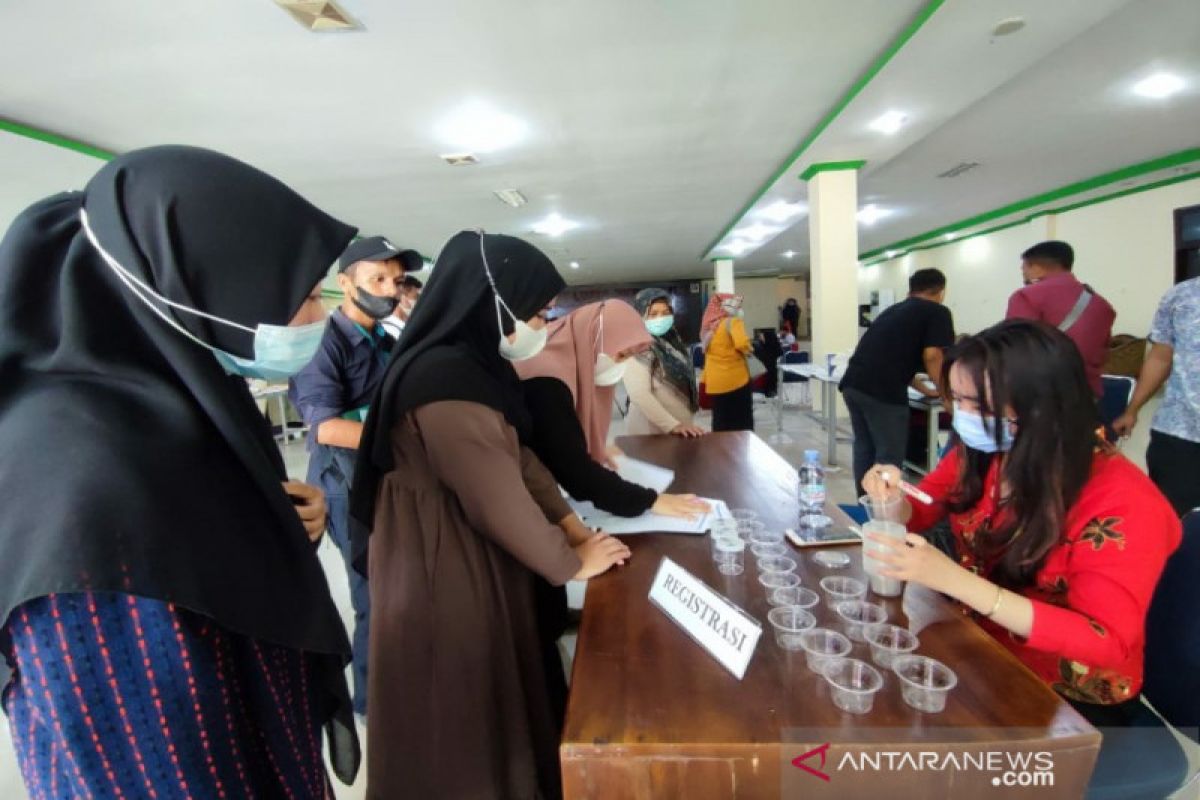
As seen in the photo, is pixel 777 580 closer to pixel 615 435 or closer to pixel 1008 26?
pixel 1008 26

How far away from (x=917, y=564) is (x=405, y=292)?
6.80 feet

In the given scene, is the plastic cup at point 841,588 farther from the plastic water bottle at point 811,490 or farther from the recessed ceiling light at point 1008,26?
the recessed ceiling light at point 1008,26

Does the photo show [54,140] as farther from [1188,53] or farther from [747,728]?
[1188,53]

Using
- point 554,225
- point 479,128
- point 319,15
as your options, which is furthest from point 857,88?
point 554,225

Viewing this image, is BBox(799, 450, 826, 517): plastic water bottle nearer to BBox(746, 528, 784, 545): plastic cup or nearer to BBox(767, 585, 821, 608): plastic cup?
BBox(746, 528, 784, 545): plastic cup

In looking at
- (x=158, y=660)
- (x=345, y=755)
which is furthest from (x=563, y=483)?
(x=158, y=660)

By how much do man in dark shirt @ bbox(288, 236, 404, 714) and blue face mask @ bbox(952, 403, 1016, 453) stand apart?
1.51 meters

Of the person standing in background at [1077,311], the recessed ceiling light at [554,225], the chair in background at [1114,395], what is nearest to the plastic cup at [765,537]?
the person standing in background at [1077,311]

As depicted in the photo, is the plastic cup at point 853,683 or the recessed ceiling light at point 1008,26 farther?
the recessed ceiling light at point 1008,26

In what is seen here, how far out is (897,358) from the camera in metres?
2.97

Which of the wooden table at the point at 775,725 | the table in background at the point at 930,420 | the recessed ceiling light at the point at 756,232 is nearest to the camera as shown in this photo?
the wooden table at the point at 775,725

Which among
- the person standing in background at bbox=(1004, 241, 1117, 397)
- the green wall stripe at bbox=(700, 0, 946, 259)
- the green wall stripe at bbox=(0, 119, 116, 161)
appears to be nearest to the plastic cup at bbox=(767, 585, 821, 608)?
the person standing in background at bbox=(1004, 241, 1117, 397)

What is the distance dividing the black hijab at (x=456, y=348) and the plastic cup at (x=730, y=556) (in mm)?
478

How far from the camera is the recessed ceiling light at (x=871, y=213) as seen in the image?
7918mm
